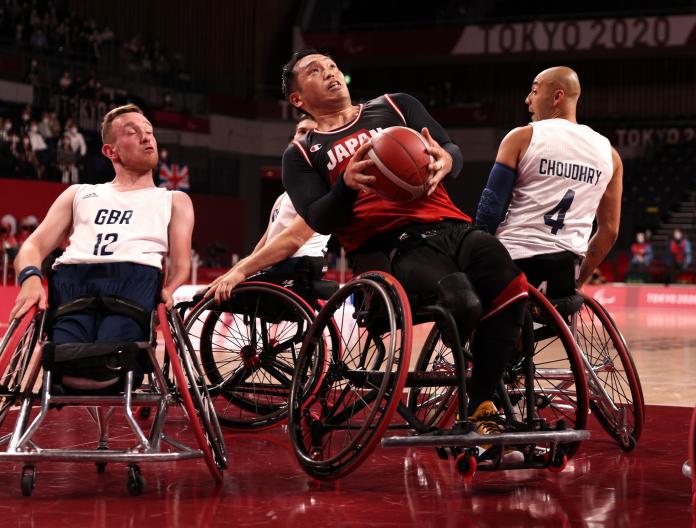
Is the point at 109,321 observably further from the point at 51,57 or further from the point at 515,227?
the point at 51,57

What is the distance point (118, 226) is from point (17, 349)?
56 centimetres

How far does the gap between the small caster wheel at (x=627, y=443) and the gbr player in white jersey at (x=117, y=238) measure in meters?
1.86

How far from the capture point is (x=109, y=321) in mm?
3771

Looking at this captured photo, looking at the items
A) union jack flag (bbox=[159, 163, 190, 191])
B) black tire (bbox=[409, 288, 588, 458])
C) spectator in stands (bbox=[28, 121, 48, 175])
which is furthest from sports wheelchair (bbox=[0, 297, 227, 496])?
union jack flag (bbox=[159, 163, 190, 191])

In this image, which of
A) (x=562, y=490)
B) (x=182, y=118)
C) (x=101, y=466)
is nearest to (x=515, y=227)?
(x=562, y=490)

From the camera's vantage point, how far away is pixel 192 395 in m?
3.68

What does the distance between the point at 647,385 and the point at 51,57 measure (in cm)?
1638

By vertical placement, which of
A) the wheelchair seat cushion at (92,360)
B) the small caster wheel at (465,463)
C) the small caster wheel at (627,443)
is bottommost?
the small caster wheel at (627,443)

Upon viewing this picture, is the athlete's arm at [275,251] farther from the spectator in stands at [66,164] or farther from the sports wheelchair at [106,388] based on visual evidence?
the spectator in stands at [66,164]

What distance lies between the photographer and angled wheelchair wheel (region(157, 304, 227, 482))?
3.50 meters

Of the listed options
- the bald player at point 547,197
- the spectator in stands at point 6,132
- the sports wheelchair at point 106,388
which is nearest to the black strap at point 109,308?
the sports wheelchair at point 106,388

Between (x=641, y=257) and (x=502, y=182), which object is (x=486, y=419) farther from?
(x=641, y=257)

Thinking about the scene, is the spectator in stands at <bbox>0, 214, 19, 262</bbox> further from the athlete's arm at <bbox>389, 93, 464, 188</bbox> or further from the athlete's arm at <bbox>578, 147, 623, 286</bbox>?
the athlete's arm at <bbox>389, 93, 464, 188</bbox>

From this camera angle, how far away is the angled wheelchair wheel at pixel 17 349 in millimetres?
3531
